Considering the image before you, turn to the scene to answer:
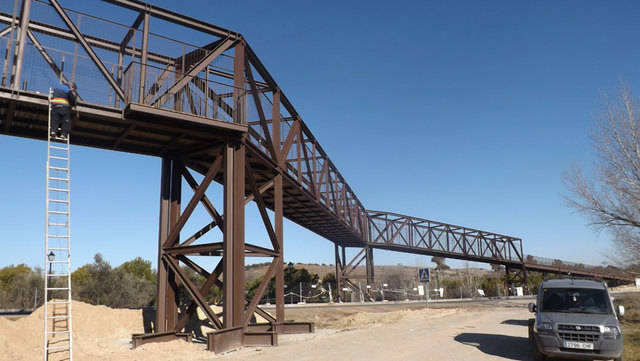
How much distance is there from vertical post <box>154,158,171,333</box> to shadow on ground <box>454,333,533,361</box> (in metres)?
10.6

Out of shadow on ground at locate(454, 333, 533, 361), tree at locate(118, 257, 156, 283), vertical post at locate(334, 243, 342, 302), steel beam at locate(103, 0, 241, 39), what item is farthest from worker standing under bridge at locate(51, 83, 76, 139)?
tree at locate(118, 257, 156, 283)

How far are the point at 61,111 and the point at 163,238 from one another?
20.3ft

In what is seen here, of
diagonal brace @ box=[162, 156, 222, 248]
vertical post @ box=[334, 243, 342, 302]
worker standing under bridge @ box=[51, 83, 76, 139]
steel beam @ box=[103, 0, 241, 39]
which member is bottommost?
vertical post @ box=[334, 243, 342, 302]

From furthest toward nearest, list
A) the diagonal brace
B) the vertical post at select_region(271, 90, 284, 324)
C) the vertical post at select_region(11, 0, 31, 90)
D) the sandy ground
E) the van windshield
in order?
the vertical post at select_region(271, 90, 284, 324)
the diagonal brace
the sandy ground
the vertical post at select_region(11, 0, 31, 90)
the van windshield

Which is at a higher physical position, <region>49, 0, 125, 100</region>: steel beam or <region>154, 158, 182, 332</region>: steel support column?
<region>49, 0, 125, 100</region>: steel beam

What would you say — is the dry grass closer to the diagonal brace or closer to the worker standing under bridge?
the diagonal brace

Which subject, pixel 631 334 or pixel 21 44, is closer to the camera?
pixel 21 44

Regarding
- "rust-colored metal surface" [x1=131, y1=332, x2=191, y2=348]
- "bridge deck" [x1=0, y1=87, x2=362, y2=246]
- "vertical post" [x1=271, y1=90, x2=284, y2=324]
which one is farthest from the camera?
"vertical post" [x1=271, y1=90, x2=284, y2=324]

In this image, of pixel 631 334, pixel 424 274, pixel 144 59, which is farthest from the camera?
pixel 424 274

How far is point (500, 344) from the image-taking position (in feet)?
44.4

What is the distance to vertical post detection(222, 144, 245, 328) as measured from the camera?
13.9 metres

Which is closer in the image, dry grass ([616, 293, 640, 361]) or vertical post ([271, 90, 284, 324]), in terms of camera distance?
dry grass ([616, 293, 640, 361])

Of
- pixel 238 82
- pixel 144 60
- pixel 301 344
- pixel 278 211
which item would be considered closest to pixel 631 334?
pixel 301 344

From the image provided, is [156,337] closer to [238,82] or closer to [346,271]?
[238,82]
